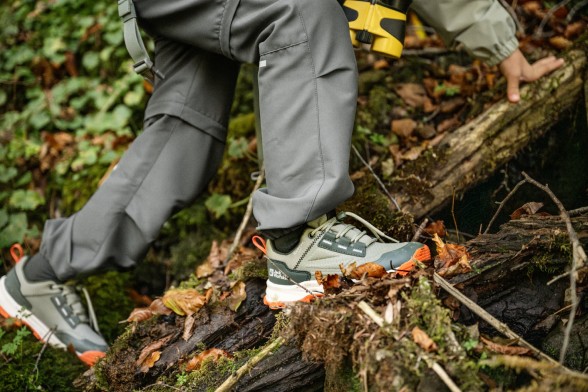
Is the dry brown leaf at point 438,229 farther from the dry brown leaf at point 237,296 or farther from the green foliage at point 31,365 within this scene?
the green foliage at point 31,365

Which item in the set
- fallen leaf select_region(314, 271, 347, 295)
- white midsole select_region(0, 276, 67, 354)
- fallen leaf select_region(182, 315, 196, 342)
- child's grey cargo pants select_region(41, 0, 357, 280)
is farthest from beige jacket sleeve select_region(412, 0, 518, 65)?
white midsole select_region(0, 276, 67, 354)

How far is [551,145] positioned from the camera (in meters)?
2.84

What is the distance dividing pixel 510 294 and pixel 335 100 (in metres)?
0.95

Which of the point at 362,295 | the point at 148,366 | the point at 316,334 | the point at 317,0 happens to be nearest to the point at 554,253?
the point at 362,295

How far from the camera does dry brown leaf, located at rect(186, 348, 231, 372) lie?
1.98m

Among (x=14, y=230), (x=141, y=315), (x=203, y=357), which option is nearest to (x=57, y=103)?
(x=14, y=230)

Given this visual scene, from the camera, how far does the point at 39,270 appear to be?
2.64 metres

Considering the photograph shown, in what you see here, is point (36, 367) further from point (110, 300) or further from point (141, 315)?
point (110, 300)

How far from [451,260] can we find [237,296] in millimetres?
937

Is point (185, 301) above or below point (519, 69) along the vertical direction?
below

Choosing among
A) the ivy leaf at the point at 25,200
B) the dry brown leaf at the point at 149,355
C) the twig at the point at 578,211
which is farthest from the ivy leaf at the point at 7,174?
the twig at the point at 578,211

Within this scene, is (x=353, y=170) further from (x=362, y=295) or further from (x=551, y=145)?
(x=362, y=295)

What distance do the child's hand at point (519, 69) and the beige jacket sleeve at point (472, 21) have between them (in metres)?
0.16

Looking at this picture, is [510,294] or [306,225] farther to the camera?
[306,225]
